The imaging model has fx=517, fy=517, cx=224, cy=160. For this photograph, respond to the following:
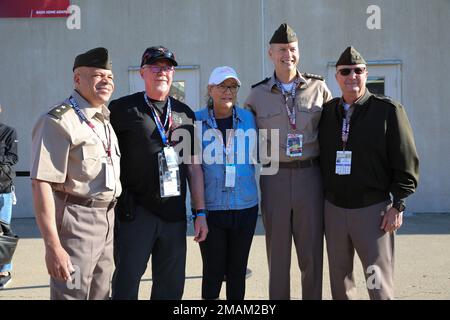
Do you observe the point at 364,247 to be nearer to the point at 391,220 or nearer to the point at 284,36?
the point at 391,220

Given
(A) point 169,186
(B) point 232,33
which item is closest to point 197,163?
(A) point 169,186

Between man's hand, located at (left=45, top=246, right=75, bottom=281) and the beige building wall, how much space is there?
603 cm

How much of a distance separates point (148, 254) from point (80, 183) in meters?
0.80

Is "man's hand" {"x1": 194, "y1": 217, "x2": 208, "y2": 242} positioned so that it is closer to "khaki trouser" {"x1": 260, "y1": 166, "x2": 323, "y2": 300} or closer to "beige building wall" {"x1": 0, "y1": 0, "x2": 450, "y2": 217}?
"khaki trouser" {"x1": 260, "y1": 166, "x2": 323, "y2": 300}

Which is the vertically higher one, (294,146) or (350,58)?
(350,58)

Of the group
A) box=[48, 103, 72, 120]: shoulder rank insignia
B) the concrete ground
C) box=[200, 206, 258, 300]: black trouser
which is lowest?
the concrete ground

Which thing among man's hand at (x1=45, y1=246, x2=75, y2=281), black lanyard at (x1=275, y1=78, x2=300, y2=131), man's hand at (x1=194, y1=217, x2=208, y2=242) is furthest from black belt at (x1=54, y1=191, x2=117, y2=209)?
black lanyard at (x1=275, y1=78, x2=300, y2=131)

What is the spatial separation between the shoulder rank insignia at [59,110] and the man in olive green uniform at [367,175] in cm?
194

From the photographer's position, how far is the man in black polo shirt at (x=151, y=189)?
3652 millimetres

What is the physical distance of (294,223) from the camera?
4.12m

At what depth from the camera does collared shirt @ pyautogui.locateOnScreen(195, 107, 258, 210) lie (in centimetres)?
394

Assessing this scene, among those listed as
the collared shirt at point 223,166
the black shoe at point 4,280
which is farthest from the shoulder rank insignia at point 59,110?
the black shoe at point 4,280

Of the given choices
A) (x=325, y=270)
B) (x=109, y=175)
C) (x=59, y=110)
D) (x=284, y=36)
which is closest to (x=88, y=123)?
(x=59, y=110)

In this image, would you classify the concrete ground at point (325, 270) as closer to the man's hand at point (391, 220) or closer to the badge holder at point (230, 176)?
the man's hand at point (391, 220)
